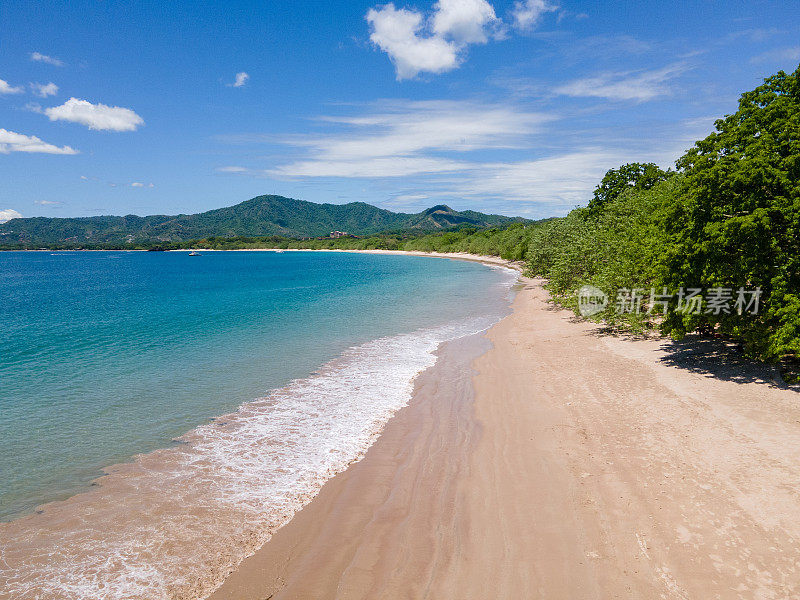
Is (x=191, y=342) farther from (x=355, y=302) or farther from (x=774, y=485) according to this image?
(x=774, y=485)

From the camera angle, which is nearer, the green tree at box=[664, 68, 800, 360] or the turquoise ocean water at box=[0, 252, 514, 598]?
the turquoise ocean water at box=[0, 252, 514, 598]

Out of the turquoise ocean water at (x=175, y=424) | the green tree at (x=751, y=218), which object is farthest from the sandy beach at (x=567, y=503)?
the green tree at (x=751, y=218)

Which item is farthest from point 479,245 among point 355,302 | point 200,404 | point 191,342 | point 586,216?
point 200,404

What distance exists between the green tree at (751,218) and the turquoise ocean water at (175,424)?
14.2 metres

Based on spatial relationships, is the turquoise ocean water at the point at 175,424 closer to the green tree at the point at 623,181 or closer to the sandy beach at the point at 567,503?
the sandy beach at the point at 567,503

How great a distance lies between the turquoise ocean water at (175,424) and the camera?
32.4 feet

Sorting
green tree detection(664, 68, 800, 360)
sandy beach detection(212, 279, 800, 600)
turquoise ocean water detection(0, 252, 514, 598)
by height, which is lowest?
turquoise ocean water detection(0, 252, 514, 598)

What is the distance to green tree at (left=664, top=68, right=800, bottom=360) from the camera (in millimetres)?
15305

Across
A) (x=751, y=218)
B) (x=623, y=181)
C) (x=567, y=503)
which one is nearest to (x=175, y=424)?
(x=567, y=503)

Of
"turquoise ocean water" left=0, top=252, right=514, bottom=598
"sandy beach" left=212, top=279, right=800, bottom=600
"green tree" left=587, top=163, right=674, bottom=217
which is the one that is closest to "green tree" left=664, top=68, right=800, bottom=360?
"sandy beach" left=212, top=279, right=800, bottom=600

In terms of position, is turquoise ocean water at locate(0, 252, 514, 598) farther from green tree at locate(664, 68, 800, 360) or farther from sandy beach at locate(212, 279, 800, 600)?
green tree at locate(664, 68, 800, 360)

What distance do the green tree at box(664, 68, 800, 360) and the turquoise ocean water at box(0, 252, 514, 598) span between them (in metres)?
14.2

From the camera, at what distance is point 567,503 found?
10.7m

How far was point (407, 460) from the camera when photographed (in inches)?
542
